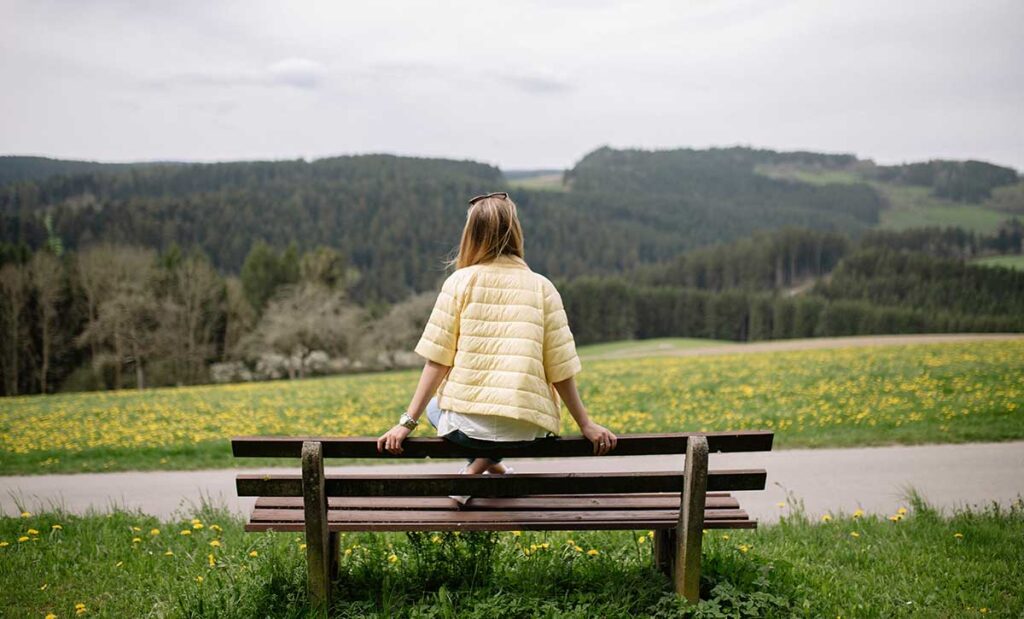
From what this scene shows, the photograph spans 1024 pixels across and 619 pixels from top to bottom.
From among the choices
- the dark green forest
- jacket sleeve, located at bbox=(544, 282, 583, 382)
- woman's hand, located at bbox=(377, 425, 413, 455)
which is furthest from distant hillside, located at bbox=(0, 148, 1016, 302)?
jacket sleeve, located at bbox=(544, 282, 583, 382)

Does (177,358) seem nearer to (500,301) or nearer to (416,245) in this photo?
(500,301)

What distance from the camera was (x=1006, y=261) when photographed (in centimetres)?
7931

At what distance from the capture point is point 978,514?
5.74 m

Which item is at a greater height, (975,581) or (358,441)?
(358,441)

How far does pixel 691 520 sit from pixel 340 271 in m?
59.5

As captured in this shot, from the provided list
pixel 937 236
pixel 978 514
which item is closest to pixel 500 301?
pixel 978 514

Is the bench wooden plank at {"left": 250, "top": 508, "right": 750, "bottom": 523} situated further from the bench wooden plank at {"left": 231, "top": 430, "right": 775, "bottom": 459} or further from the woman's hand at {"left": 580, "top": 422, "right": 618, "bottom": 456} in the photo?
the woman's hand at {"left": 580, "top": 422, "right": 618, "bottom": 456}

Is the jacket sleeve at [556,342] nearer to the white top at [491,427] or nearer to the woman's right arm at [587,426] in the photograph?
the woman's right arm at [587,426]

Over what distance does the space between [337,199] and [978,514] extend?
510 ft

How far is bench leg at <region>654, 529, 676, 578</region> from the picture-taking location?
159 inches

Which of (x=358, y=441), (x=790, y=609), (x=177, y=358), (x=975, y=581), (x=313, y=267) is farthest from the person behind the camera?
(x=313, y=267)

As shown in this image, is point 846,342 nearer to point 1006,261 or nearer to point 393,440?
point 393,440

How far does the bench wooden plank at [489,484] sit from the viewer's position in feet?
11.1

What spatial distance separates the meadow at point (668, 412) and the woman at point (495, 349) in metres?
6.72
